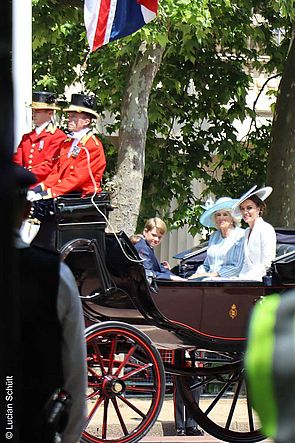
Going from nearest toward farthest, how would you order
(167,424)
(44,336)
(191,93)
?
1. (44,336)
2. (167,424)
3. (191,93)

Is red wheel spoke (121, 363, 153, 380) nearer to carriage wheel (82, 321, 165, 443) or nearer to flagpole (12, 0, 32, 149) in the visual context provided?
carriage wheel (82, 321, 165, 443)

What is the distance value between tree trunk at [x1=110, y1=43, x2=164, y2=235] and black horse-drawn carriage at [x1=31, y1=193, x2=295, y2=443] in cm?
331

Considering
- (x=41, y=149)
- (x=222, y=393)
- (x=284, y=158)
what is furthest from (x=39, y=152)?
(x=284, y=158)

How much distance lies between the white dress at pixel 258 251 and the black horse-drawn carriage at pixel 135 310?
196mm

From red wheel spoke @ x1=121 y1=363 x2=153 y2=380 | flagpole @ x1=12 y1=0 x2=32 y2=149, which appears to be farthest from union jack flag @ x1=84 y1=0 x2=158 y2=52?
red wheel spoke @ x1=121 y1=363 x2=153 y2=380

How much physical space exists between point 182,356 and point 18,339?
5629 millimetres

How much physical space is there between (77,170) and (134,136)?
12.5 ft

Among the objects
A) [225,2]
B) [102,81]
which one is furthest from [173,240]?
[225,2]

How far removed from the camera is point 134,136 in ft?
35.0

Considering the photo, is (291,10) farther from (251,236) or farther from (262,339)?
(262,339)

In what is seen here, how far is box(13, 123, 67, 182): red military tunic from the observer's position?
7.19m

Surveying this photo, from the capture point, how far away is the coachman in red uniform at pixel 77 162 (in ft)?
22.5

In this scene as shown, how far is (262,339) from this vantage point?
1.71 m

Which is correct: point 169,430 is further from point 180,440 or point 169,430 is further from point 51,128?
point 51,128
